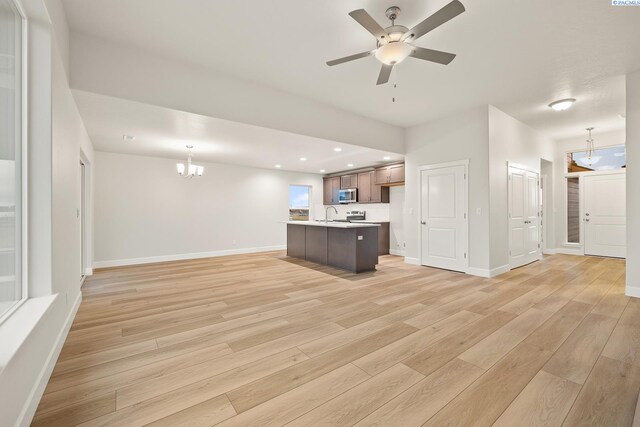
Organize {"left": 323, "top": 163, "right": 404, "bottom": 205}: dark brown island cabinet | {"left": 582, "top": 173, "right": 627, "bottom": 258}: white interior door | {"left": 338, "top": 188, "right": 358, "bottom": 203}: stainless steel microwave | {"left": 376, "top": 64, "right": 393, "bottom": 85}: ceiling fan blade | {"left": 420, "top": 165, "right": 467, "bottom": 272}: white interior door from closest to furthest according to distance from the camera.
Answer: {"left": 376, "top": 64, "right": 393, "bottom": 85}: ceiling fan blade
{"left": 420, "top": 165, "right": 467, "bottom": 272}: white interior door
{"left": 582, "top": 173, "right": 627, "bottom": 258}: white interior door
{"left": 323, "top": 163, "right": 404, "bottom": 205}: dark brown island cabinet
{"left": 338, "top": 188, "right": 358, "bottom": 203}: stainless steel microwave

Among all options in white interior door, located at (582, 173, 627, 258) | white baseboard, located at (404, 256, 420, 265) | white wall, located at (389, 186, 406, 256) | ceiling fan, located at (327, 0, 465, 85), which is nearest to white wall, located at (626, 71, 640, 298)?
white baseboard, located at (404, 256, 420, 265)

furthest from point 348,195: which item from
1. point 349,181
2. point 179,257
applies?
point 179,257

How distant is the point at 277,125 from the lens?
411 cm

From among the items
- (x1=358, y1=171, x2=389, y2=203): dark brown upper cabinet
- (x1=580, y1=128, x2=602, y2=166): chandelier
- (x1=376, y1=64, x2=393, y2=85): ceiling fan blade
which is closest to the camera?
(x1=376, y1=64, x2=393, y2=85): ceiling fan blade

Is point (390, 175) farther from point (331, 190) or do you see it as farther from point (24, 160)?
point (24, 160)

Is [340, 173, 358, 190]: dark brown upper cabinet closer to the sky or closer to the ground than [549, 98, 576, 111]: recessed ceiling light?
closer to the ground

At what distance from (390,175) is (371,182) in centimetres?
72

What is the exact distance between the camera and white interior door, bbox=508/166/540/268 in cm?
518

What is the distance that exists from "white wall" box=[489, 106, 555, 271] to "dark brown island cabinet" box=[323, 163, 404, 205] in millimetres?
2206

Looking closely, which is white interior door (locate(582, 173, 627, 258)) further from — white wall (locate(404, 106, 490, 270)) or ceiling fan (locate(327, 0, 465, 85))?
ceiling fan (locate(327, 0, 465, 85))

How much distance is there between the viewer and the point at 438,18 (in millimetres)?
2053

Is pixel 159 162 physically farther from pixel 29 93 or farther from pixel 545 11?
pixel 545 11

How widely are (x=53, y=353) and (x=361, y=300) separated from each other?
2899 mm

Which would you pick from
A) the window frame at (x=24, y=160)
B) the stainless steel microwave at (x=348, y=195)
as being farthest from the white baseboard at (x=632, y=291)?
the window frame at (x=24, y=160)
